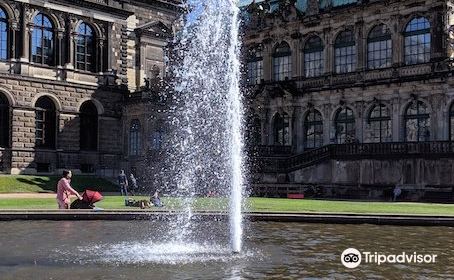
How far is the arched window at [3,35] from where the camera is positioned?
49.3 metres

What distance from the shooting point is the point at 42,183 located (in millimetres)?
44812

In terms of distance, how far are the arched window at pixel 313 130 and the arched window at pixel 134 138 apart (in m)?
14.8

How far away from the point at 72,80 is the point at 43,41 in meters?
3.89

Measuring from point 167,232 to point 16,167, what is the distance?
33.5 meters

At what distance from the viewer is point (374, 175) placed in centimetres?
4094

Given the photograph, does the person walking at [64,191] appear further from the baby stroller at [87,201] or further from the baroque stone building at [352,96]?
the baroque stone building at [352,96]

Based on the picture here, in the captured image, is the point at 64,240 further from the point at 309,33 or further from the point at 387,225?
the point at 309,33

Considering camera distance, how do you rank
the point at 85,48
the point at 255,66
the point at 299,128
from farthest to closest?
1. the point at 255,66
2. the point at 85,48
3. the point at 299,128

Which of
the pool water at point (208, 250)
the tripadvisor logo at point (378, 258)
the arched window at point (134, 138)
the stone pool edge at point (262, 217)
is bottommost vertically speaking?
the pool water at point (208, 250)

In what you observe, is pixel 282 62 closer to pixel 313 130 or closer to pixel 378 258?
pixel 313 130

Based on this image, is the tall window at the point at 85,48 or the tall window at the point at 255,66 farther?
the tall window at the point at 255,66

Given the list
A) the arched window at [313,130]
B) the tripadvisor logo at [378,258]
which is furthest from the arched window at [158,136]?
the tripadvisor logo at [378,258]

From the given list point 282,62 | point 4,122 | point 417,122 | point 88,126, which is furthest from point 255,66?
point 4,122

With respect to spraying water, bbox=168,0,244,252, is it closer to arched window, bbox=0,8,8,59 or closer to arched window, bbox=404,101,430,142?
arched window, bbox=404,101,430,142
